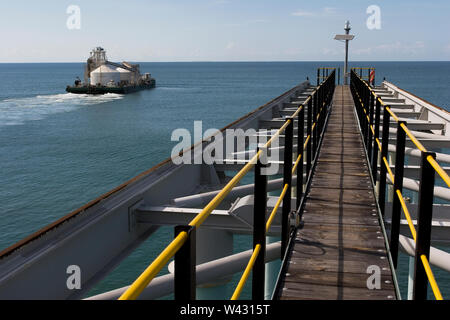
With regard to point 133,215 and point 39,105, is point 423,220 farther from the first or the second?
point 39,105

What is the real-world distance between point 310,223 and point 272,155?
15.2ft

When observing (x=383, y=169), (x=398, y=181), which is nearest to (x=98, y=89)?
(x=383, y=169)

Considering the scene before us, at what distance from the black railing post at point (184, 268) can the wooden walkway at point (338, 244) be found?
2497 mm

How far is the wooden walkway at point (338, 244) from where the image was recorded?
4562 millimetres

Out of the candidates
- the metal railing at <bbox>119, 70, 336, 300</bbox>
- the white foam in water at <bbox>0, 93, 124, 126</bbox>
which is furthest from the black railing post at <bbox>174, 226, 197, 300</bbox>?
the white foam in water at <bbox>0, 93, 124, 126</bbox>

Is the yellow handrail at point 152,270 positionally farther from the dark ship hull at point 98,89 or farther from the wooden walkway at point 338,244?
the dark ship hull at point 98,89

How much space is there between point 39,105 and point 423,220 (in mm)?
82175

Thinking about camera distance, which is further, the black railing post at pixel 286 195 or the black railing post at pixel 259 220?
the black railing post at pixel 286 195

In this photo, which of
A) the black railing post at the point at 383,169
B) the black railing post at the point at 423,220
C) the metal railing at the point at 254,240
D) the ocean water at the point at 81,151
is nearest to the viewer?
the metal railing at the point at 254,240

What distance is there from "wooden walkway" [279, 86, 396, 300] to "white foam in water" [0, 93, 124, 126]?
181 ft

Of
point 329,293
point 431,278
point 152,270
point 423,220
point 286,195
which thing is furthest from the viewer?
point 286,195

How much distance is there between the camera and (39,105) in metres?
78.8

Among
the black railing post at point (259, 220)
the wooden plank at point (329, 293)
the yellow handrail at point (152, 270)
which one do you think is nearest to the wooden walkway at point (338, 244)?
the wooden plank at point (329, 293)
